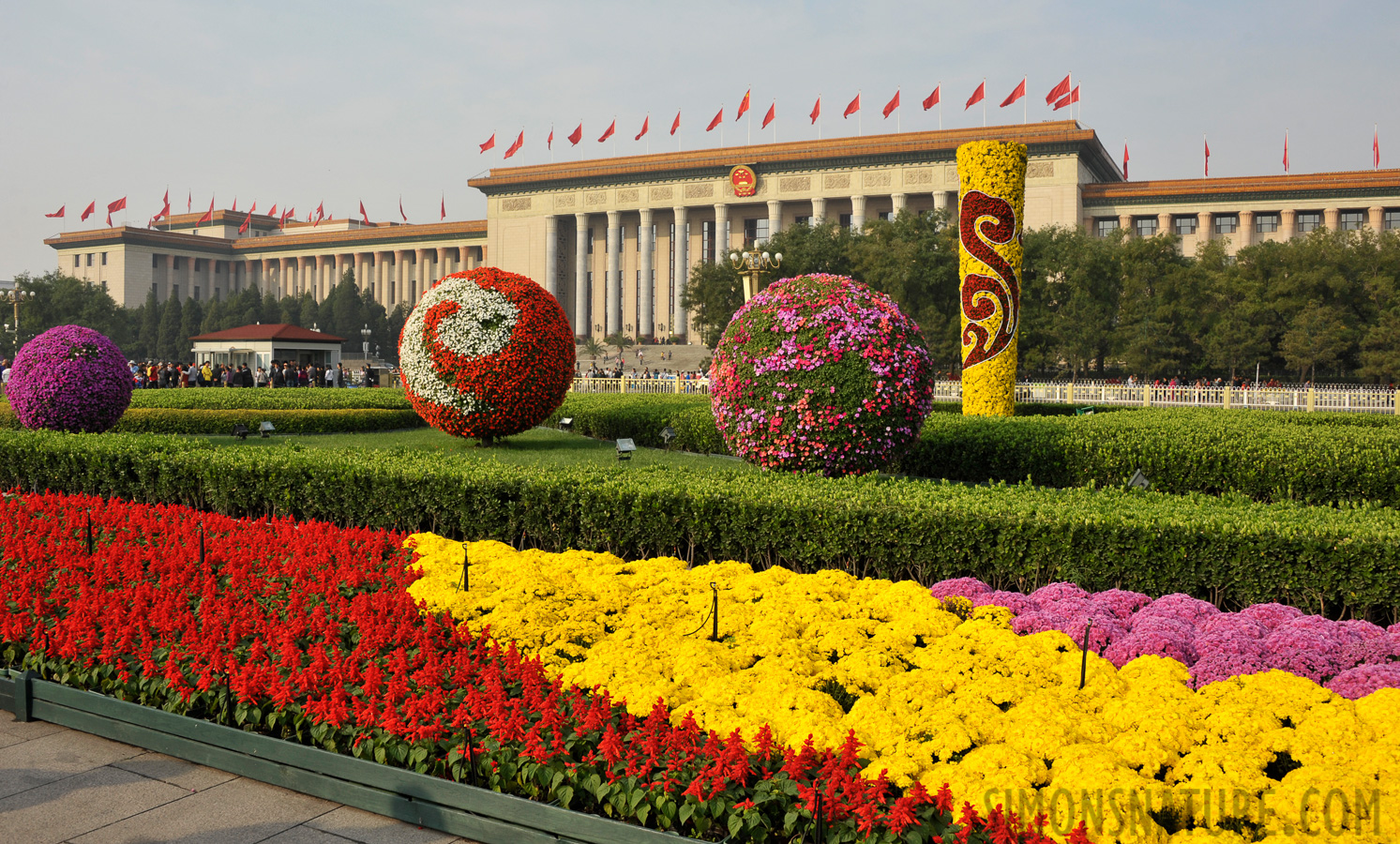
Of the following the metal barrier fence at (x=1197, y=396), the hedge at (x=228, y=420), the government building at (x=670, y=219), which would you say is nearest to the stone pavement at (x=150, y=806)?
the hedge at (x=228, y=420)

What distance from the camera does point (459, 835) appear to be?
3.64 metres

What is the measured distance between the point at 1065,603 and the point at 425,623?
341cm

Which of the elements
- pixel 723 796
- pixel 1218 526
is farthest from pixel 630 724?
pixel 1218 526

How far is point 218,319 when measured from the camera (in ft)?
224

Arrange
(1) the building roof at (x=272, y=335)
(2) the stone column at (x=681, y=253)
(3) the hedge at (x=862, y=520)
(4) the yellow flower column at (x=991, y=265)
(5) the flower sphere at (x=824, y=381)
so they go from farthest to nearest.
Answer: (2) the stone column at (x=681, y=253)
(1) the building roof at (x=272, y=335)
(4) the yellow flower column at (x=991, y=265)
(5) the flower sphere at (x=824, y=381)
(3) the hedge at (x=862, y=520)

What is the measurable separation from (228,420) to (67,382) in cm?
501

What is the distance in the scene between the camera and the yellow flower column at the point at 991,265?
53.5ft

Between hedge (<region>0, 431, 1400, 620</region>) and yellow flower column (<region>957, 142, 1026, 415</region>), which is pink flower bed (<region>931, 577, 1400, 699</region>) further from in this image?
yellow flower column (<region>957, 142, 1026, 415</region>)

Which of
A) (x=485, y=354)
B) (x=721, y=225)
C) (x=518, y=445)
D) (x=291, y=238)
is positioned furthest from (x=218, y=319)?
(x=485, y=354)

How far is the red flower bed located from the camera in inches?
130

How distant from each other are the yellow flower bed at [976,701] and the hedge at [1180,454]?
17.0ft

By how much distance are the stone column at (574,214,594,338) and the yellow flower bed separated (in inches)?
2563

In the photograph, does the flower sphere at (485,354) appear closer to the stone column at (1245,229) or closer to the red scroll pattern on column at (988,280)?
the red scroll pattern on column at (988,280)

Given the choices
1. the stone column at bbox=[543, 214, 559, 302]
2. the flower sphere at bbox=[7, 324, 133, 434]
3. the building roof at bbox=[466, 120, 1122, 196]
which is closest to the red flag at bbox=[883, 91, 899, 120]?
the building roof at bbox=[466, 120, 1122, 196]
